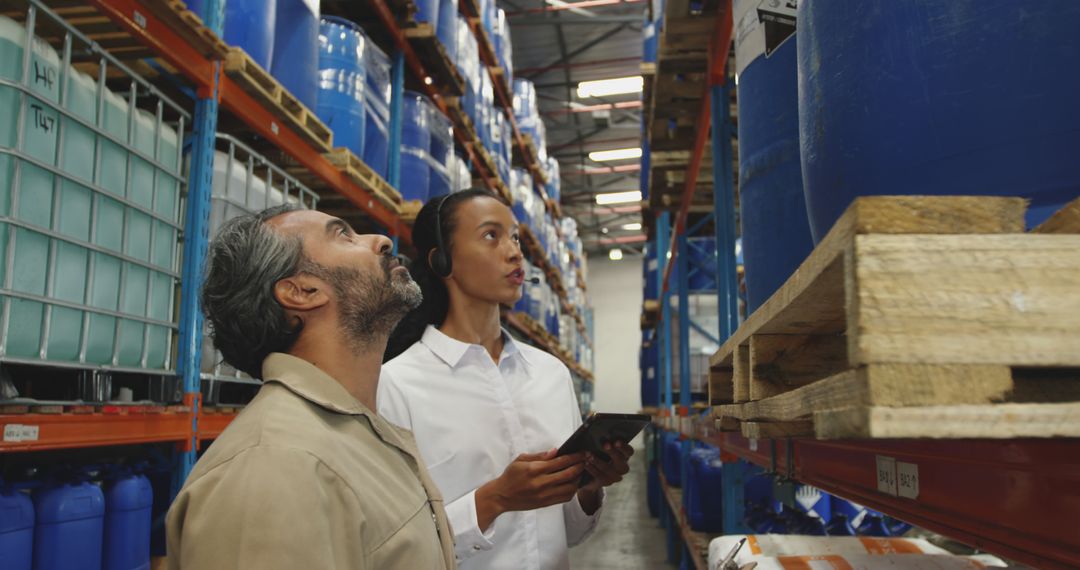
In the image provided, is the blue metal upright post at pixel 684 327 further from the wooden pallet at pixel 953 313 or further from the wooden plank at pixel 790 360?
the wooden pallet at pixel 953 313

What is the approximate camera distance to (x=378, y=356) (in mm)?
1556

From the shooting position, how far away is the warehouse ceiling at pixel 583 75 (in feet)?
41.8

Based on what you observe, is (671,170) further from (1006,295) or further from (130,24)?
(1006,295)

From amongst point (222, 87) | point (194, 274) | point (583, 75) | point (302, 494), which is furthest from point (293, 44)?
point (583, 75)

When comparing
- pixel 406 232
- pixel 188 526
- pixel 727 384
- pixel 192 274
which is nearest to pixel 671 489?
pixel 406 232

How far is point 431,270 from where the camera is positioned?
2383 millimetres

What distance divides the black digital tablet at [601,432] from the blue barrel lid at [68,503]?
1.63 metres

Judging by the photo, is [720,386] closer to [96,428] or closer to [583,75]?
[96,428]

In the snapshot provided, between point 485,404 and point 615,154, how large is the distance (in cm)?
1671

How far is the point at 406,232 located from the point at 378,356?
12.1 ft

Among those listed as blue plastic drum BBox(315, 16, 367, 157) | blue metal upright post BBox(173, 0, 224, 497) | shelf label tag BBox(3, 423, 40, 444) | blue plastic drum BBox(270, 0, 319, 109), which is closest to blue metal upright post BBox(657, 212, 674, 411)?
blue plastic drum BBox(315, 16, 367, 157)

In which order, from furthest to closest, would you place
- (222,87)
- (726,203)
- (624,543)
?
(624,543), (726,203), (222,87)

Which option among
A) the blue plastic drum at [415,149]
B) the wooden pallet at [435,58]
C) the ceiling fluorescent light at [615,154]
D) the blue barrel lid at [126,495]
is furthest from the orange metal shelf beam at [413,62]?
the ceiling fluorescent light at [615,154]

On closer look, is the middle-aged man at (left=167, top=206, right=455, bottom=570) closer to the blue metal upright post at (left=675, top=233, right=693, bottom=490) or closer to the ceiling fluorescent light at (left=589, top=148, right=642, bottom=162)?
the blue metal upright post at (left=675, top=233, right=693, bottom=490)
